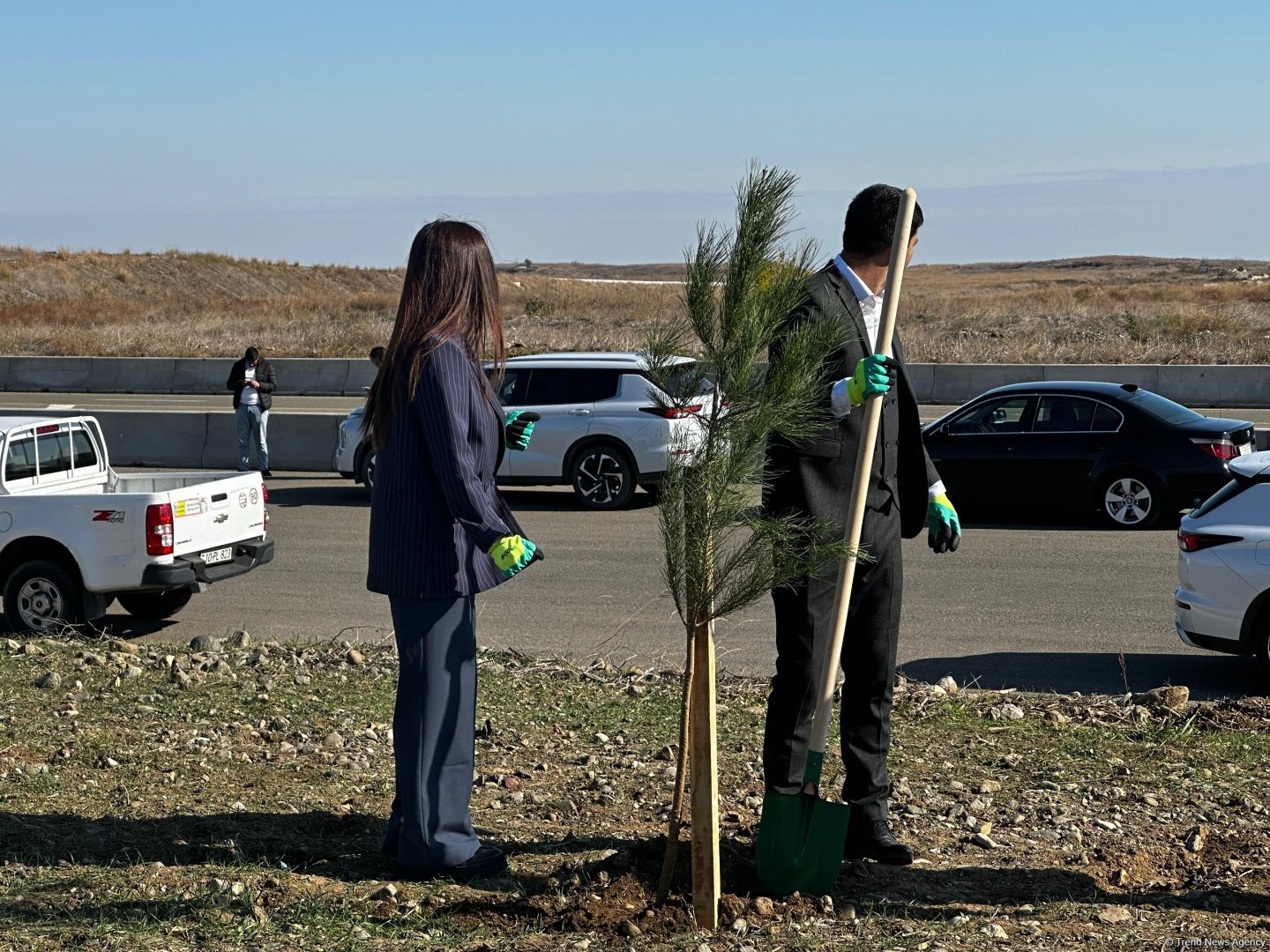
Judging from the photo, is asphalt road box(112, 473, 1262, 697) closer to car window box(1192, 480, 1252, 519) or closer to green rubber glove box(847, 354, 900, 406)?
car window box(1192, 480, 1252, 519)

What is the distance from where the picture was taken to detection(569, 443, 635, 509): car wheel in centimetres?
1599

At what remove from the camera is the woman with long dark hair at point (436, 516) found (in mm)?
4121

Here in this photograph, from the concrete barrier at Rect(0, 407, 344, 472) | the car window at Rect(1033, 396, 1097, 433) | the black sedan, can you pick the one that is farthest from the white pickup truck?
the concrete barrier at Rect(0, 407, 344, 472)

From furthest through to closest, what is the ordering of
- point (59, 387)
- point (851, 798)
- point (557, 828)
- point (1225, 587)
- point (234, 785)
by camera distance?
point (59, 387)
point (1225, 587)
point (234, 785)
point (557, 828)
point (851, 798)

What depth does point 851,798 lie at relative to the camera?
4602 mm

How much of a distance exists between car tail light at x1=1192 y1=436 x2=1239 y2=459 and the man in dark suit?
10187 millimetres

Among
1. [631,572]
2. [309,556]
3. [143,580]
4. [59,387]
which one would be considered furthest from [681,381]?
[59,387]

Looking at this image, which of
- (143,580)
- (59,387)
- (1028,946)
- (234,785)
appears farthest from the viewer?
(59,387)

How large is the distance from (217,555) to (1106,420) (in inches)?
346

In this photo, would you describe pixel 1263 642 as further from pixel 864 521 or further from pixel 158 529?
pixel 158 529

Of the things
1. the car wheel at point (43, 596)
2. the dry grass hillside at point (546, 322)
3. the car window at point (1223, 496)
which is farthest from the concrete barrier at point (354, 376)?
the car wheel at point (43, 596)

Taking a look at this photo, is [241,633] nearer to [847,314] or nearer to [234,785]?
[234,785]

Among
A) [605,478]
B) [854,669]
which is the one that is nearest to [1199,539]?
[854,669]

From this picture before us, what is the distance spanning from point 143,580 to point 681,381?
21.6 ft
